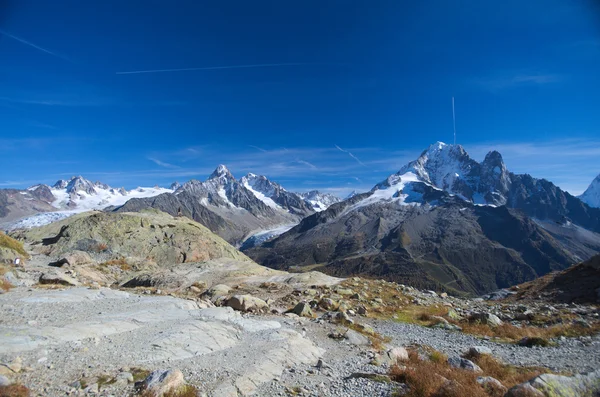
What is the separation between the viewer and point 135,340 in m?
14.2

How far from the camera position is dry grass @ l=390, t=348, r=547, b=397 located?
425 inches

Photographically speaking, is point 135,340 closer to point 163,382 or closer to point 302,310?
point 163,382

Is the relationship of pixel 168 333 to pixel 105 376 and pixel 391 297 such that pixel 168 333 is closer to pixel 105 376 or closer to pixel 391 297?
pixel 105 376

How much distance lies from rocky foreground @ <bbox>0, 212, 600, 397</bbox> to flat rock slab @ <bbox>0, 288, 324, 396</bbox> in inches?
2.4

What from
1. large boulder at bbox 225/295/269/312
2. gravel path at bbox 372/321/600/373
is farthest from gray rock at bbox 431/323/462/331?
large boulder at bbox 225/295/269/312

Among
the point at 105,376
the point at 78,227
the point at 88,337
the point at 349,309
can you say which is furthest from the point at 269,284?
the point at 78,227

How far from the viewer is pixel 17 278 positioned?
87.2ft

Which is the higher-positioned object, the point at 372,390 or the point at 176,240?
the point at 176,240

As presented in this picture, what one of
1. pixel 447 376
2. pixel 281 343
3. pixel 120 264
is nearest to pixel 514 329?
pixel 447 376

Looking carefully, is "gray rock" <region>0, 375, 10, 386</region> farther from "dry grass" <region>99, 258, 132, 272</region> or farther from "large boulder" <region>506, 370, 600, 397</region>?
"dry grass" <region>99, 258, 132, 272</region>

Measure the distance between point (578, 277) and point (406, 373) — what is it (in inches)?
1300

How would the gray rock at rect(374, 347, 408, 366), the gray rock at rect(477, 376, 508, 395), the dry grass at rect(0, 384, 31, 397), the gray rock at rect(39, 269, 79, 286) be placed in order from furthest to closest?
the gray rock at rect(39, 269, 79, 286), the gray rock at rect(374, 347, 408, 366), the gray rock at rect(477, 376, 508, 395), the dry grass at rect(0, 384, 31, 397)

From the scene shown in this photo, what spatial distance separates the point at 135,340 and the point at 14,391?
530 centimetres

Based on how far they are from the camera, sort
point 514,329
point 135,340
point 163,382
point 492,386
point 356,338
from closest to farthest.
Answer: point 163,382 → point 492,386 → point 135,340 → point 356,338 → point 514,329
